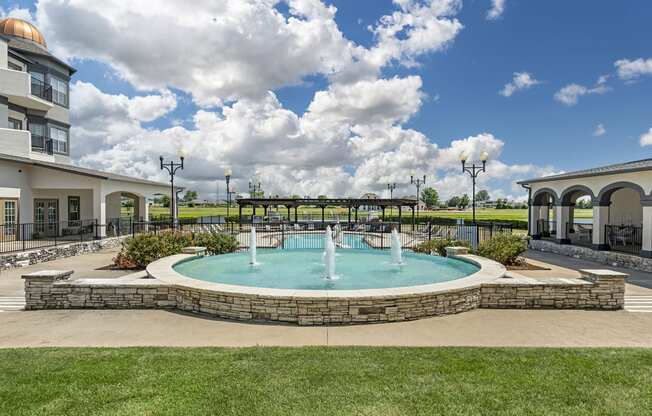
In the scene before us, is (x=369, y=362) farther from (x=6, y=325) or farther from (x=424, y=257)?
(x=424, y=257)

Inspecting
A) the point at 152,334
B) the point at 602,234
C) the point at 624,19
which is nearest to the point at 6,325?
the point at 152,334

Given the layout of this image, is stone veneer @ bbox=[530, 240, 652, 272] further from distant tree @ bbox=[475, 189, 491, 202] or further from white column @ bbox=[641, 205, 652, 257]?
distant tree @ bbox=[475, 189, 491, 202]

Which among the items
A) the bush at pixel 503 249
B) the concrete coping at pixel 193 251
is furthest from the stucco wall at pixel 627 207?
the concrete coping at pixel 193 251

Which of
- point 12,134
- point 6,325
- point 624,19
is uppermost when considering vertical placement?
point 624,19

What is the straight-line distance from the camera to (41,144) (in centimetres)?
2195

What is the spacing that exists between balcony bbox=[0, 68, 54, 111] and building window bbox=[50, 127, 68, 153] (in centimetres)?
181

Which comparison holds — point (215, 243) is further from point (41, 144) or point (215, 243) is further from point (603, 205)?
point (603, 205)

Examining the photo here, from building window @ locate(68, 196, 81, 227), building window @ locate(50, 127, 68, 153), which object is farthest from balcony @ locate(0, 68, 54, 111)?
building window @ locate(68, 196, 81, 227)

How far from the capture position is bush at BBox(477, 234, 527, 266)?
1273cm

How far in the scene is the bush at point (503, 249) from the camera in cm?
1273

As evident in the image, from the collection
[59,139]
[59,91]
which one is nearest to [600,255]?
[59,139]

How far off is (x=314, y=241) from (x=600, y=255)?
14392 millimetres

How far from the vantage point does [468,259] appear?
36.5 feet

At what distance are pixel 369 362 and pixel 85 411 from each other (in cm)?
318
